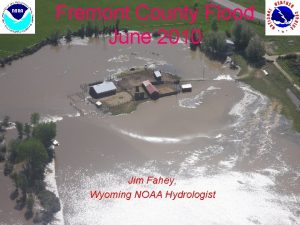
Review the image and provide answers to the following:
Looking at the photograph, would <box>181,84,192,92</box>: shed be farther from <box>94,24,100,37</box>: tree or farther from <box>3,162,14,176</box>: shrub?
<box>3,162,14,176</box>: shrub

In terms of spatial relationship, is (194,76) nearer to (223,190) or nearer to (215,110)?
(215,110)

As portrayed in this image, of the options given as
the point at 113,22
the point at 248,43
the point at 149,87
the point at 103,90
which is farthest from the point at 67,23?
the point at 248,43

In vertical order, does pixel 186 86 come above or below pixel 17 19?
below

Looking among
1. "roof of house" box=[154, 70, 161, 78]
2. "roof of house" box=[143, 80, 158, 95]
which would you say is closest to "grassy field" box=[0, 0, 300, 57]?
"roof of house" box=[154, 70, 161, 78]

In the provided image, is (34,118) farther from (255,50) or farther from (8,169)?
(255,50)

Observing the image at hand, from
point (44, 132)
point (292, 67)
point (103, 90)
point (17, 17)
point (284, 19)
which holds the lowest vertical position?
point (44, 132)

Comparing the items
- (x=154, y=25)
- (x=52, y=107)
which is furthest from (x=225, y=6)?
(x=52, y=107)
